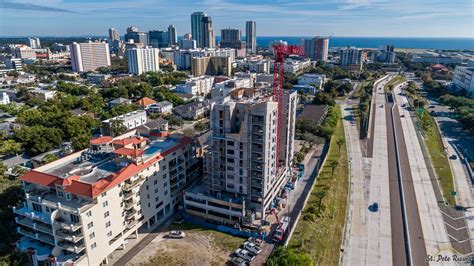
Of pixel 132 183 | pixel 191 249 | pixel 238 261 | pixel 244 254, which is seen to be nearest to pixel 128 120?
pixel 132 183

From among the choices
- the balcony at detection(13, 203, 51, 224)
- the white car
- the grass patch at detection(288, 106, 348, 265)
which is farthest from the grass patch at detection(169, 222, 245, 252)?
the balcony at detection(13, 203, 51, 224)

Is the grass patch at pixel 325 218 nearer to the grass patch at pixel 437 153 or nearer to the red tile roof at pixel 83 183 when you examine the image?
the grass patch at pixel 437 153

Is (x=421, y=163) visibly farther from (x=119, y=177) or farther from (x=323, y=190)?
(x=119, y=177)

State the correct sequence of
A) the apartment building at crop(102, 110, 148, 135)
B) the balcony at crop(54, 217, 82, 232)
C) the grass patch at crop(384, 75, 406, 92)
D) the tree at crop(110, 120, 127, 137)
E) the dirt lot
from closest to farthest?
the balcony at crop(54, 217, 82, 232) < the dirt lot < the tree at crop(110, 120, 127, 137) < the apartment building at crop(102, 110, 148, 135) < the grass patch at crop(384, 75, 406, 92)

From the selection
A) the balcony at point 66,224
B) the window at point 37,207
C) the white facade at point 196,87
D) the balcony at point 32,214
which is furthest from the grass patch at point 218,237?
the white facade at point 196,87

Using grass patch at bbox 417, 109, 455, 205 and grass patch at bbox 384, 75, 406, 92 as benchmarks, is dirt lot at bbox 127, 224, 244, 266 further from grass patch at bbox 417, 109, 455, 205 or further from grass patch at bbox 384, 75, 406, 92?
→ grass patch at bbox 384, 75, 406, 92
